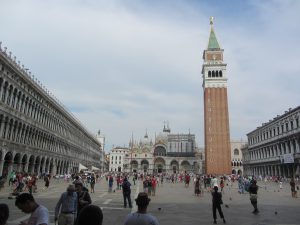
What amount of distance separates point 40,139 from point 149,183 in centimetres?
2931

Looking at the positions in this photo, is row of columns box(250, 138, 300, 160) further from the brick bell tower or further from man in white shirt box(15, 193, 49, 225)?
man in white shirt box(15, 193, 49, 225)

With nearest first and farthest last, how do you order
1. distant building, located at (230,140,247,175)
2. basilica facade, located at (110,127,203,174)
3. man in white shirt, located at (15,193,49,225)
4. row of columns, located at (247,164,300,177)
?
man in white shirt, located at (15,193,49,225), row of columns, located at (247,164,300,177), distant building, located at (230,140,247,175), basilica facade, located at (110,127,203,174)

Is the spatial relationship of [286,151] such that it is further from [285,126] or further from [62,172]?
[62,172]

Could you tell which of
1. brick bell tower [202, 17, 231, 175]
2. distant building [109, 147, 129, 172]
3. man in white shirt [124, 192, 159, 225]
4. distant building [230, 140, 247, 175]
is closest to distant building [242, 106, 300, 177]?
brick bell tower [202, 17, 231, 175]

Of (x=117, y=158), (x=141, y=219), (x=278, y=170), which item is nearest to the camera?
(x=141, y=219)

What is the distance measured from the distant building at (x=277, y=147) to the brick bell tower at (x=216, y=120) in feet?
25.9

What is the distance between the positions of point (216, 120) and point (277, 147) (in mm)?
20945

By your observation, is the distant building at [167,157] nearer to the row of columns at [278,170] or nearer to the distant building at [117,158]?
the distant building at [117,158]

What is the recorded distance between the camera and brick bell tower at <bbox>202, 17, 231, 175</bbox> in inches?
3088

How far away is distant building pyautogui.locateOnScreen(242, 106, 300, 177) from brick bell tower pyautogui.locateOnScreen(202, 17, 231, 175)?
7881 millimetres

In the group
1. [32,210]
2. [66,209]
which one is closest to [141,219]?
[32,210]

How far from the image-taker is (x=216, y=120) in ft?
265

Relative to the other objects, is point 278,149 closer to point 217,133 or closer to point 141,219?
point 217,133

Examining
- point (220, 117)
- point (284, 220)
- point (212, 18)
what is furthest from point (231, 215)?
point (212, 18)
